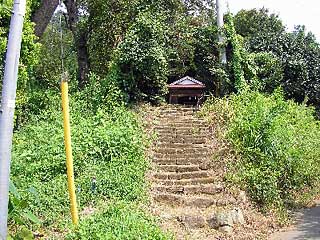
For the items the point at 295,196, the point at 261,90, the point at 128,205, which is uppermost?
the point at 261,90

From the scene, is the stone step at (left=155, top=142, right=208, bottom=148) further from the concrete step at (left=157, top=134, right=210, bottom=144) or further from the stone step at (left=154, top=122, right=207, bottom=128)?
the stone step at (left=154, top=122, right=207, bottom=128)

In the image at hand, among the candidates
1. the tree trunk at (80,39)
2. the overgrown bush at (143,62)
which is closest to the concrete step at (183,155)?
the overgrown bush at (143,62)

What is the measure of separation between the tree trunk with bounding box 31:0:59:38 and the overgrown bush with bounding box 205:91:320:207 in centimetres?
571

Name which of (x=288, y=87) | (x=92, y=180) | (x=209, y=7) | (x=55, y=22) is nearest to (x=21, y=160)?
(x=92, y=180)

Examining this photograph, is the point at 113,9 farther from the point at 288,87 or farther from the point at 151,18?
the point at 288,87

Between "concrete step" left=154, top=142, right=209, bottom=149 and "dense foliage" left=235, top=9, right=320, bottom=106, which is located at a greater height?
"dense foliage" left=235, top=9, right=320, bottom=106

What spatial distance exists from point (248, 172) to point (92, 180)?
328 centimetres

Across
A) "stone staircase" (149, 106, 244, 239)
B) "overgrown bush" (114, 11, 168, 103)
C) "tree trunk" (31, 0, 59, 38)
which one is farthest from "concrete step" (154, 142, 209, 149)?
"tree trunk" (31, 0, 59, 38)

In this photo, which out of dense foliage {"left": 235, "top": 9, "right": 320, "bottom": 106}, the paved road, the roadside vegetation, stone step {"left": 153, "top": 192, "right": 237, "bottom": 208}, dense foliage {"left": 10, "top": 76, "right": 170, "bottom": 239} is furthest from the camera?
dense foliage {"left": 235, "top": 9, "right": 320, "bottom": 106}

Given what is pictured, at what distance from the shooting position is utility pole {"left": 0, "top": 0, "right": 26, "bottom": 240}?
284 cm

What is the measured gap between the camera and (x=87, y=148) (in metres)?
9.27

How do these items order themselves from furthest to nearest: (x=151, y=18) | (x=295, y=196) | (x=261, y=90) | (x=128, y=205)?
(x=261, y=90), (x=151, y=18), (x=295, y=196), (x=128, y=205)

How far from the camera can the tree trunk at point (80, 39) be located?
17516mm

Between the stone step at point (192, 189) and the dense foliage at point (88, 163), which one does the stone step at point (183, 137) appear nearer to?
the dense foliage at point (88, 163)
